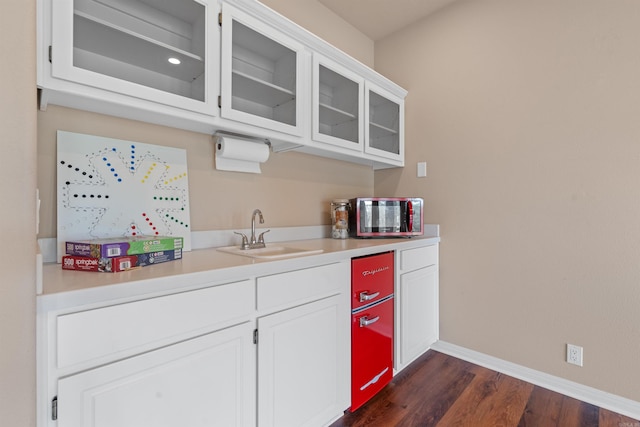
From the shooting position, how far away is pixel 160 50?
48.9 inches

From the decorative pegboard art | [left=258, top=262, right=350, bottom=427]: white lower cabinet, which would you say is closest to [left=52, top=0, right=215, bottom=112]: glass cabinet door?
the decorative pegboard art

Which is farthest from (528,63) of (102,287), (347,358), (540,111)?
(102,287)

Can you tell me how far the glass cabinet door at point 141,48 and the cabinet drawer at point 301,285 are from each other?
0.82 metres

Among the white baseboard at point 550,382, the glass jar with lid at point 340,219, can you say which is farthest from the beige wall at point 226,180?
the white baseboard at point 550,382

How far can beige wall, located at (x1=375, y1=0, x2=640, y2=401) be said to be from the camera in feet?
5.16

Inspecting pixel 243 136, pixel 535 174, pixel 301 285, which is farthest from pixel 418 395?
pixel 243 136

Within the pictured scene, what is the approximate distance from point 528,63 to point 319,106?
53.6 inches

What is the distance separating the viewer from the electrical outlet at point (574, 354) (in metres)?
1.68

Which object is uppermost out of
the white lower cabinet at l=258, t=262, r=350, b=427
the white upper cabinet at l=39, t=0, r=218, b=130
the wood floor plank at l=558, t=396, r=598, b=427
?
the white upper cabinet at l=39, t=0, r=218, b=130

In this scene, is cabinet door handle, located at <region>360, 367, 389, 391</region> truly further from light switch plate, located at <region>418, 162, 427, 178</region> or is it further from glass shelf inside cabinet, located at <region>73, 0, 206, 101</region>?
glass shelf inside cabinet, located at <region>73, 0, 206, 101</region>

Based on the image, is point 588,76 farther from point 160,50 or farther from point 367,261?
point 160,50

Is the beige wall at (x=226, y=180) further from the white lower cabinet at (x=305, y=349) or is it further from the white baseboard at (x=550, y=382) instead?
the white baseboard at (x=550, y=382)

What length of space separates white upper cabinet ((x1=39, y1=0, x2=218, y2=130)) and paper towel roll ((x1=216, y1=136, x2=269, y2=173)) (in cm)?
25

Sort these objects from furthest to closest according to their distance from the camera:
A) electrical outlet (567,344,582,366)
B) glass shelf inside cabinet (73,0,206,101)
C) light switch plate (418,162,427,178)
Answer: light switch plate (418,162,427,178) < electrical outlet (567,344,582,366) < glass shelf inside cabinet (73,0,206,101)
